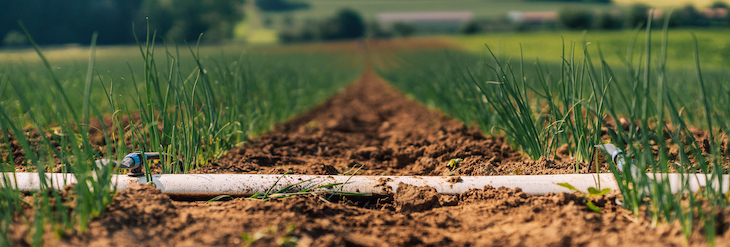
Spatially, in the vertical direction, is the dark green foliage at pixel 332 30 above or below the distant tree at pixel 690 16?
below

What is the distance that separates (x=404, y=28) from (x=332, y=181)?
128ft

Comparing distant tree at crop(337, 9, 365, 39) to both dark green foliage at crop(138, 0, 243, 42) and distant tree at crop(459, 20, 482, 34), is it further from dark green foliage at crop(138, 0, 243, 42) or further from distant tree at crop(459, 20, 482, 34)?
dark green foliage at crop(138, 0, 243, 42)

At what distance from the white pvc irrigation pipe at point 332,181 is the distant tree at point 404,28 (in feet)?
122

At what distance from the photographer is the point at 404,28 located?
128ft

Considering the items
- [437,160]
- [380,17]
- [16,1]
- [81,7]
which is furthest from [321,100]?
[380,17]

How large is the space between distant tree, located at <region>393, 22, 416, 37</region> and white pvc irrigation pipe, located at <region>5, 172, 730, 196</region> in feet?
122

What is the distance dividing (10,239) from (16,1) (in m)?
9.31

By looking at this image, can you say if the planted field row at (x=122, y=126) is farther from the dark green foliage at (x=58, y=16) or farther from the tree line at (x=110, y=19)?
the dark green foliage at (x=58, y=16)

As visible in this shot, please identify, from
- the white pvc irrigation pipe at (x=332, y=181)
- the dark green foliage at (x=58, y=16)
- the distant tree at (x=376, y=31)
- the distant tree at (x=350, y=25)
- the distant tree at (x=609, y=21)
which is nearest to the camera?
the white pvc irrigation pipe at (x=332, y=181)

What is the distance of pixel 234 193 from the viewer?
130cm

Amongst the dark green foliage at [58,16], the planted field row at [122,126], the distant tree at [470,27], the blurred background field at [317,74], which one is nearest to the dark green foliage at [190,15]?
the blurred background field at [317,74]

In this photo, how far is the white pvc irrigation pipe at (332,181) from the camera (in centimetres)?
124

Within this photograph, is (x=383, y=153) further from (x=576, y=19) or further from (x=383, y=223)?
(x=576, y=19)

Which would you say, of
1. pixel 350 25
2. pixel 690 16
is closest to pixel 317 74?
pixel 690 16
